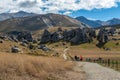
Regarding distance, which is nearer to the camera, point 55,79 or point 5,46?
point 55,79

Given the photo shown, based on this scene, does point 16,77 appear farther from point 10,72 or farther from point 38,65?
point 38,65

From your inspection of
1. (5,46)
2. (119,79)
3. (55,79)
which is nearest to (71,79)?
(55,79)

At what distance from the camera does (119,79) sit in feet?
92.0

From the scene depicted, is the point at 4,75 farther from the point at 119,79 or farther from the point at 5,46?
the point at 5,46

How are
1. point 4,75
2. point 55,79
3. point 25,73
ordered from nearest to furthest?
point 4,75 → point 25,73 → point 55,79

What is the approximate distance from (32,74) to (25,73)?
592mm

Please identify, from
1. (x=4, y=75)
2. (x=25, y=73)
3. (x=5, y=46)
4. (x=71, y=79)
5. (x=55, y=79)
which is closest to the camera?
(x=4, y=75)

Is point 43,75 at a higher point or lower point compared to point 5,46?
higher

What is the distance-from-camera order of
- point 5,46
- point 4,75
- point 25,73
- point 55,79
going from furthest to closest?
Answer: point 5,46
point 55,79
point 25,73
point 4,75

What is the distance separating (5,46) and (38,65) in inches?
2757

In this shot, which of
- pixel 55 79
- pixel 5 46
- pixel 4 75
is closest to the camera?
pixel 4 75

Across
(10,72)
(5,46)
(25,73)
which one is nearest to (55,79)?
(25,73)

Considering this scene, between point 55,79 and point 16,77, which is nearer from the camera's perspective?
point 16,77

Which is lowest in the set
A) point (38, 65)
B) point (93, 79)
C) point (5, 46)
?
point (5, 46)
